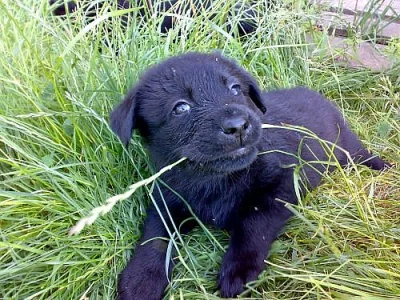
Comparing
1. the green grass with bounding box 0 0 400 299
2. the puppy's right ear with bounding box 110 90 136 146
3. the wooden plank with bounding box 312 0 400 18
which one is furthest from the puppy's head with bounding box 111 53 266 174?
the wooden plank with bounding box 312 0 400 18

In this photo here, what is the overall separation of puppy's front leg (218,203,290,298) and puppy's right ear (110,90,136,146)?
2.04 ft

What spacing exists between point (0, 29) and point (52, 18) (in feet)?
1.06

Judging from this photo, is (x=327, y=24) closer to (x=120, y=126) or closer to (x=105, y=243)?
(x=120, y=126)

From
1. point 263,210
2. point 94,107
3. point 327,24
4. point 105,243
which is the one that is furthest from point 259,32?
point 105,243

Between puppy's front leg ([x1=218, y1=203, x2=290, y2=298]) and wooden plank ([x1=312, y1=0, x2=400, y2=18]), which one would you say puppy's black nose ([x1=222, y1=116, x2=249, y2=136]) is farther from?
wooden plank ([x1=312, y1=0, x2=400, y2=18])

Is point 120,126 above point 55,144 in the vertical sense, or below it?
above

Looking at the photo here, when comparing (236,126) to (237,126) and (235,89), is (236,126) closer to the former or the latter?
(237,126)

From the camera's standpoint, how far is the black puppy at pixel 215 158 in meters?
2.19

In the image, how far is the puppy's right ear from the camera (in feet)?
7.67

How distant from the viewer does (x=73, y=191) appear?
252cm

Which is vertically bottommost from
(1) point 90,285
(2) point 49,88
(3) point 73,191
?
(1) point 90,285

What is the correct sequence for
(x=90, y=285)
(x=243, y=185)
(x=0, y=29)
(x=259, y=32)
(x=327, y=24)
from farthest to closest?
(x=327, y=24)
(x=259, y=32)
(x=0, y=29)
(x=243, y=185)
(x=90, y=285)

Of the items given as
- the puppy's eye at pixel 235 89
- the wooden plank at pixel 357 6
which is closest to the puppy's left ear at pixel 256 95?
the puppy's eye at pixel 235 89

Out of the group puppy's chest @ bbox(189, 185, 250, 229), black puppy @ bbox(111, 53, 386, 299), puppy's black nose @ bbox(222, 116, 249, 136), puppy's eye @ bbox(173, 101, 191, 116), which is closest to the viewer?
puppy's black nose @ bbox(222, 116, 249, 136)
